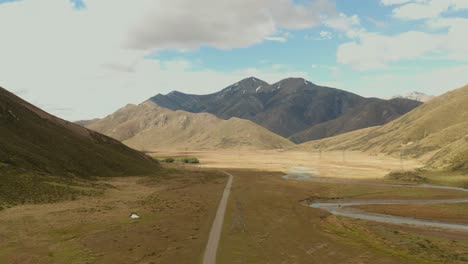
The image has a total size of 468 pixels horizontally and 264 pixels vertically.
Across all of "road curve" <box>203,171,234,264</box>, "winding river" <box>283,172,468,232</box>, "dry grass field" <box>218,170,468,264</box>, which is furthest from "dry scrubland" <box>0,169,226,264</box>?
"winding river" <box>283,172,468,232</box>

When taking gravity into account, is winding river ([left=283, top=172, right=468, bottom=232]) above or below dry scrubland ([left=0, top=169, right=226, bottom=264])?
Result: below

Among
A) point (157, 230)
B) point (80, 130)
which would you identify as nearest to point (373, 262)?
point (157, 230)

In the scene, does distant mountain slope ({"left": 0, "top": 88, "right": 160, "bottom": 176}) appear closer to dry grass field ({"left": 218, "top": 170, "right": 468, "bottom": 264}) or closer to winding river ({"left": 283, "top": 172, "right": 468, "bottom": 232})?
dry grass field ({"left": 218, "top": 170, "right": 468, "bottom": 264})

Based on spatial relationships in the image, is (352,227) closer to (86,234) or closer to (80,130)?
(86,234)

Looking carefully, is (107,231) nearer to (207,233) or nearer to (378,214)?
(207,233)

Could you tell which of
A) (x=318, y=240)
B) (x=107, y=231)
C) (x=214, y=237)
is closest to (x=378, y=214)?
(x=318, y=240)
